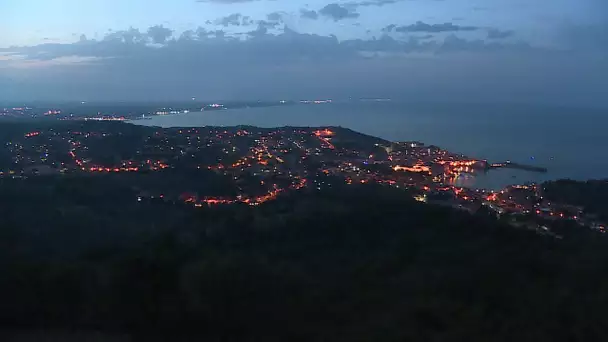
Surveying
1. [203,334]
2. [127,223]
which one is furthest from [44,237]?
[203,334]

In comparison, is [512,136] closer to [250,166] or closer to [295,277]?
[250,166]

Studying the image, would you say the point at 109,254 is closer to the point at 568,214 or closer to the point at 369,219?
the point at 369,219

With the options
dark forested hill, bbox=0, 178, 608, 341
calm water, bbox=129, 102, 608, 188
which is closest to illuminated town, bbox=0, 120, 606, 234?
calm water, bbox=129, 102, 608, 188

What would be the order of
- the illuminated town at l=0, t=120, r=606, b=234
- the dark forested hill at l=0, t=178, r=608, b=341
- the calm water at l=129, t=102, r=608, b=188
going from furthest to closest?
1. the calm water at l=129, t=102, r=608, b=188
2. the illuminated town at l=0, t=120, r=606, b=234
3. the dark forested hill at l=0, t=178, r=608, b=341

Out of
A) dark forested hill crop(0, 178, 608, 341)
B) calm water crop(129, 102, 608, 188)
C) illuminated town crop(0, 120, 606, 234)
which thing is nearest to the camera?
dark forested hill crop(0, 178, 608, 341)

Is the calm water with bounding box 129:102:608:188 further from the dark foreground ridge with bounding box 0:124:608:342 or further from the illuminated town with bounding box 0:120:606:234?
the dark foreground ridge with bounding box 0:124:608:342

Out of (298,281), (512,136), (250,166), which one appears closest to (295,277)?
(298,281)

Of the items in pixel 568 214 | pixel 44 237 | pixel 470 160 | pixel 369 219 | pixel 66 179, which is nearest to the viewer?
pixel 44 237
